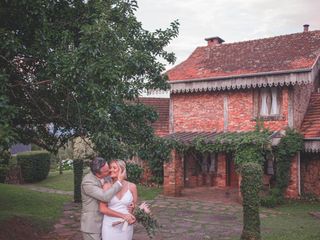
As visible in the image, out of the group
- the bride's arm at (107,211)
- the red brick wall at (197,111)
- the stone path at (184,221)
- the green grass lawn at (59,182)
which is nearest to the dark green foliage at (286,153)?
the stone path at (184,221)

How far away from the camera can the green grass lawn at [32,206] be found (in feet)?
38.2

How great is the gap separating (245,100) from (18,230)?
11.5 meters

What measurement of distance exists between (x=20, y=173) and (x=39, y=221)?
1222cm

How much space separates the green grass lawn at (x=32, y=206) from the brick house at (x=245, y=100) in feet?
16.9

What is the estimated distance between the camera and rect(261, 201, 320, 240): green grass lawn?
10.6 metres

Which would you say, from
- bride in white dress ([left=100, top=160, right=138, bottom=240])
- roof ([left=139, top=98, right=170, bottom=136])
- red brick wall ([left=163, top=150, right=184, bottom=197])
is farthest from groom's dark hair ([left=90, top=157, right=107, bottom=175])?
roof ([left=139, top=98, right=170, bottom=136])

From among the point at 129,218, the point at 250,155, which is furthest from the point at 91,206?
the point at 250,155

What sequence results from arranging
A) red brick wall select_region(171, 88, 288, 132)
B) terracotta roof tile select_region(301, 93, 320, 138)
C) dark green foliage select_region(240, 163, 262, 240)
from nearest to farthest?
dark green foliage select_region(240, 163, 262, 240) → terracotta roof tile select_region(301, 93, 320, 138) → red brick wall select_region(171, 88, 288, 132)

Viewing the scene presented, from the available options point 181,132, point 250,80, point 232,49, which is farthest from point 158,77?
point 232,49

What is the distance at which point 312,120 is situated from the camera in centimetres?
1775

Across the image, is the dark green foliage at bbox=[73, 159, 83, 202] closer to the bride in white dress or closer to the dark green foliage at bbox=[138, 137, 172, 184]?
the dark green foliage at bbox=[138, 137, 172, 184]

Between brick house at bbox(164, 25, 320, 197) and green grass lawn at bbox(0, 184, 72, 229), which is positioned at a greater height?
brick house at bbox(164, 25, 320, 197)

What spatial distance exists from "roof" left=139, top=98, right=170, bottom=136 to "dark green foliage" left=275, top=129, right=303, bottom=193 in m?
5.93

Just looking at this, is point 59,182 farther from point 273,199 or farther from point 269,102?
point 269,102
